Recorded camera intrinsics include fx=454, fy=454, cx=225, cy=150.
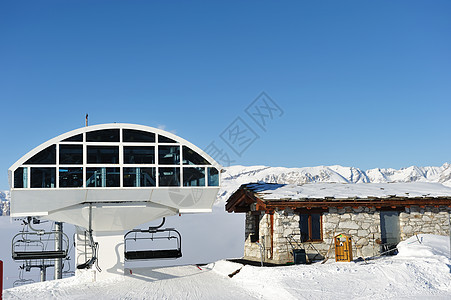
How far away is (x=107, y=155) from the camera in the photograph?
1498cm

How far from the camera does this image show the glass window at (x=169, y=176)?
15477 mm

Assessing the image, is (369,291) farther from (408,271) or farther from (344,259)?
(344,259)

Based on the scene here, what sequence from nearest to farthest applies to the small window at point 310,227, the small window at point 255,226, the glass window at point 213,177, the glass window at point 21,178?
the glass window at point 21,178 → the glass window at point 213,177 → the small window at point 310,227 → the small window at point 255,226

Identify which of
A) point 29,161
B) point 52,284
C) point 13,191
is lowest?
point 52,284

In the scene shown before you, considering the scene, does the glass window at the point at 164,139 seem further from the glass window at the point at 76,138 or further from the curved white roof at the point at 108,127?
the glass window at the point at 76,138

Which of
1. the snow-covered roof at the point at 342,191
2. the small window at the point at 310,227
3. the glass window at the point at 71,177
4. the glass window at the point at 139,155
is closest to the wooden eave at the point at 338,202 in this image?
the snow-covered roof at the point at 342,191

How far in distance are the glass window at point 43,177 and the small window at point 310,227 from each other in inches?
365

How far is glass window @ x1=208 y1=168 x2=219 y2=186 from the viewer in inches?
630

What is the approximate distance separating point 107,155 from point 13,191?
120 inches

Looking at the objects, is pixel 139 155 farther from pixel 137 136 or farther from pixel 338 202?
pixel 338 202

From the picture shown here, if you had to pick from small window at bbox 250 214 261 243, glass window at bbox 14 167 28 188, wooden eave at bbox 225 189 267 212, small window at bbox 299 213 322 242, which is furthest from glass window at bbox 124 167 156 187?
small window at bbox 250 214 261 243

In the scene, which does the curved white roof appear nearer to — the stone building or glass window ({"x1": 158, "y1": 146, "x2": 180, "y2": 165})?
glass window ({"x1": 158, "y1": 146, "x2": 180, "y2": 165})

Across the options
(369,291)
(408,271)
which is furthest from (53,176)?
(408,271)

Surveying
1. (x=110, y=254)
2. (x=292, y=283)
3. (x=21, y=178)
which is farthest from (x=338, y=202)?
(x=21, y=178)
